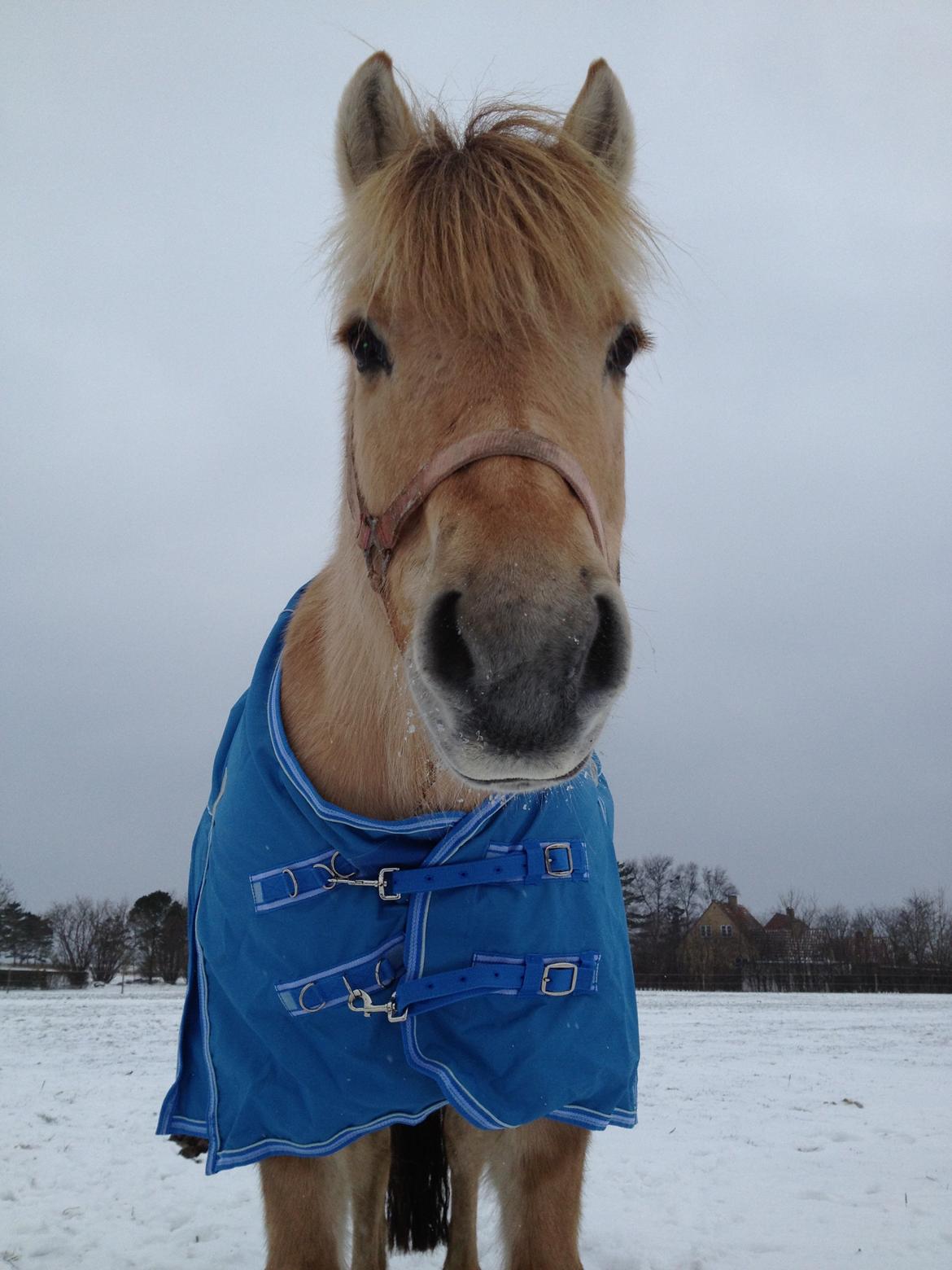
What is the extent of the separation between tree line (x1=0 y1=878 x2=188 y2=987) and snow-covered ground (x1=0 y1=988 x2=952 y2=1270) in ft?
77.8

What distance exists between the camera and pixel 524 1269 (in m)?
2.66

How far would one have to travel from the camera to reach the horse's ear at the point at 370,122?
2742 millimetres

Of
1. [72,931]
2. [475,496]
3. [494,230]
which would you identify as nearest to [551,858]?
[475,496]

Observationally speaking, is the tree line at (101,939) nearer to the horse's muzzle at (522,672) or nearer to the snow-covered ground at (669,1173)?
the snow-covered ground at (669,1173)

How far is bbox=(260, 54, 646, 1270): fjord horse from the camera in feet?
5.47

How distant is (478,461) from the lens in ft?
6.42

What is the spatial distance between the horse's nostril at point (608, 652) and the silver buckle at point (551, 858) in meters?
1.06

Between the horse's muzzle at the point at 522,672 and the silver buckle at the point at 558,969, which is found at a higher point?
the horse's muzzle at the point at 522,672

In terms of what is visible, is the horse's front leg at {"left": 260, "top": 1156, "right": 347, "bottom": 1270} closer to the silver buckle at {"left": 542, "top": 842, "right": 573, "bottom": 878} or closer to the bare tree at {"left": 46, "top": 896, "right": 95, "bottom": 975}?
the silver buckle at {"left": 542, "top": 842, "right": 573, "bottom": 878}

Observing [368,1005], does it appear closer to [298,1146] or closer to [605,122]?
[298,1146]

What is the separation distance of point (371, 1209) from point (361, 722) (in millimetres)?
2444

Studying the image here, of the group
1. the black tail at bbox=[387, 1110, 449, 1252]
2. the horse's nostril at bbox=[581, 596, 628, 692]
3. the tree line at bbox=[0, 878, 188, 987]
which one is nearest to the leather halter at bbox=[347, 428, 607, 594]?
the horse's nostril at bbox=[581, 596, 628, 692]

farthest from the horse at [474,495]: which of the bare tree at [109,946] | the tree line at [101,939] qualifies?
the bare tree at [109,946]

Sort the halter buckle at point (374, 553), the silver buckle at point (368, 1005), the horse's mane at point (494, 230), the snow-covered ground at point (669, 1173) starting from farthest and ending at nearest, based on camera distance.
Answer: the snow-covered ground at point (669, 1173)
the silver buckle at point (368, 1005)
the halter buckle at point (374, 553)
the horse's mane at point (494, 230)
